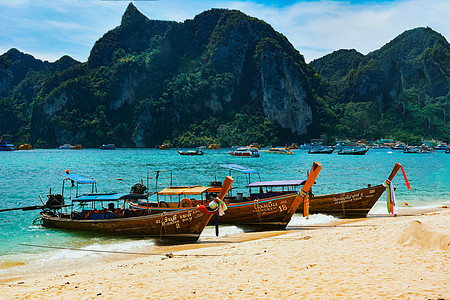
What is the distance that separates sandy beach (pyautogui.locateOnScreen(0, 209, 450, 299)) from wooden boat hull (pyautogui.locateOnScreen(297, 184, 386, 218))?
9.02 metres

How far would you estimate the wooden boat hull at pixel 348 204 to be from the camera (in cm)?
2166

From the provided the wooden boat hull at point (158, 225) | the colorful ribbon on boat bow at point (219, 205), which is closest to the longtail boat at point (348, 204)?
the wooden boat hull at point (158, 225)

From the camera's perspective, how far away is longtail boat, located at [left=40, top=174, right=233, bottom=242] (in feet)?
50.9

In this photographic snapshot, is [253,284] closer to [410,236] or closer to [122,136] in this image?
[410,236]

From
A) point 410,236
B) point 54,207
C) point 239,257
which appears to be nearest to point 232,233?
point 239,257

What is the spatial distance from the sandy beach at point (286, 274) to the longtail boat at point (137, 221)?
8.79ft

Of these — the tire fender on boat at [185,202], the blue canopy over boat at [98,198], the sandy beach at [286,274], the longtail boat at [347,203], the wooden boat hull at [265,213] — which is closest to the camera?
the sandy beach at [286,274]

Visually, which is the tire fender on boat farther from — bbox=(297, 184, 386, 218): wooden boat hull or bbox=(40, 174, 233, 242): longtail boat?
bbox=(297, 184, 386, 218): wooden boat hull

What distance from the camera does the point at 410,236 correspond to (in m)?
11.0

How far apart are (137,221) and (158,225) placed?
132 cm

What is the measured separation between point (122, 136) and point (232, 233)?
187360 mm

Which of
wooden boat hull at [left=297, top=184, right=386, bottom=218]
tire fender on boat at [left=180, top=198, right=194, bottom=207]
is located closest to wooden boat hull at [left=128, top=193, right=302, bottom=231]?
tire fender on boat at [left=180, top=198, right=194, bottom=207]

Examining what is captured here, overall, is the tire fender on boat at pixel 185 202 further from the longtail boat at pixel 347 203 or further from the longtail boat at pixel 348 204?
the longtail boat at pixel 348 204

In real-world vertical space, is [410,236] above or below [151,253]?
above
